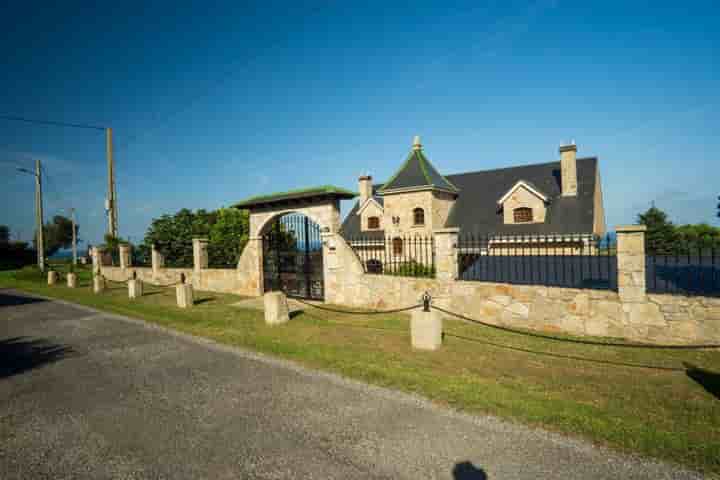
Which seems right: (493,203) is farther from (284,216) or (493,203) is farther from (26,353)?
(26,353)

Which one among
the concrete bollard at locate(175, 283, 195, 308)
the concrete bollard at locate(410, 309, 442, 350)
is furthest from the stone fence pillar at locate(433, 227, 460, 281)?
the concrete bollard at locate(175, 283, 195, 308)

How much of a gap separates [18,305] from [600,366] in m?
18.3

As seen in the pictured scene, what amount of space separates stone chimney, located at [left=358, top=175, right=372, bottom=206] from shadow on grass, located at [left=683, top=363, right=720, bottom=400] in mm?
25037

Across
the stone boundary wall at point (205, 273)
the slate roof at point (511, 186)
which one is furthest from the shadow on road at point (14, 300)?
the slate roof at point (511, 186)

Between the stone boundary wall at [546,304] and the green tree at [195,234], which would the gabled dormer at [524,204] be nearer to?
the stone boundary wall at [546,304]

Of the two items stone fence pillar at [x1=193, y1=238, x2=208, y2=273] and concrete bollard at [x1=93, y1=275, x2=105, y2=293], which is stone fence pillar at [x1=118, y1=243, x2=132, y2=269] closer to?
concrete bollard at [x1=93, y1=275, x2=105, y2=293]

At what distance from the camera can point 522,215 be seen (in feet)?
74.8

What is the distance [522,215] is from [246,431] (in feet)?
72.6

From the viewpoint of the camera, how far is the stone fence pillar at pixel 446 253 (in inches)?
384

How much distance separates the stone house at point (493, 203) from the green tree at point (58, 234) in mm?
56628

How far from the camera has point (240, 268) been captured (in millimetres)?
14992

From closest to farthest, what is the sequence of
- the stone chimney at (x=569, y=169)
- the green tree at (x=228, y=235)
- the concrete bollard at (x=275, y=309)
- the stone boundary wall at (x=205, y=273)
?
the concrete bollard at (x=275, y=309)
the stone boundary wall at (x=205, y=273)
the stone chimney at (x=569, y=169)
the green tree at (x=228, y=235)

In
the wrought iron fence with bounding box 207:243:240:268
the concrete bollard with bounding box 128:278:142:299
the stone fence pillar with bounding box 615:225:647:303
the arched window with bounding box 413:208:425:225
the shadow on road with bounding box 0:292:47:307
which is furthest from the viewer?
the arched window with bounding box 413:208:425:225

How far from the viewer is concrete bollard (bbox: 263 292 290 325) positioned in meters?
9.66
